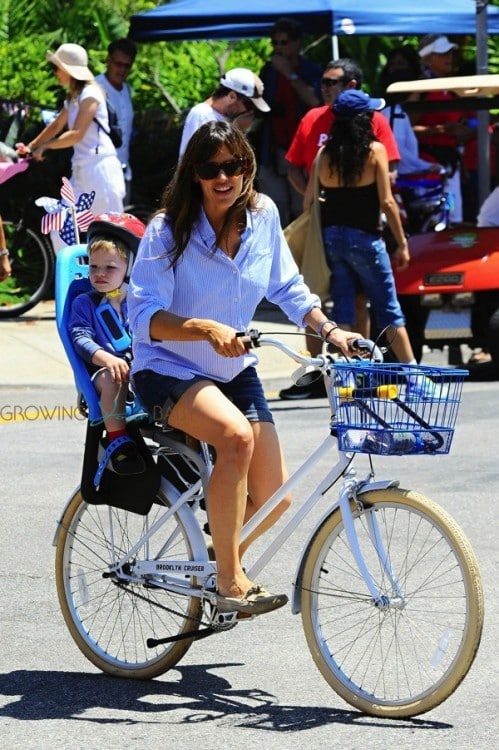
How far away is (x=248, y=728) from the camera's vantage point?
16.1 ft

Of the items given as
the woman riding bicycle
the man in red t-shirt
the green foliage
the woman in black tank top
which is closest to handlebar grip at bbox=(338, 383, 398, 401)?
the woman riding bicycle

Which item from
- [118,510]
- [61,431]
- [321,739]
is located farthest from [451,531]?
[61,431]

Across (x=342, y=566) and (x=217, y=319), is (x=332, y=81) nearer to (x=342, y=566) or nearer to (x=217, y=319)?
(x=217, y=319)

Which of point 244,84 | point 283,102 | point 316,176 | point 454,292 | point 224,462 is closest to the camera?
point 224,462

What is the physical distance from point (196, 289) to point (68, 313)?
26.9 inches

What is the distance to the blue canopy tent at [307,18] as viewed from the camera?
14.6m

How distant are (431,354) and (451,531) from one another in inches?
324

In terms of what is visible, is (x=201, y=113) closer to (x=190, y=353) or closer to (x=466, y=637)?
(x=190, y=353)

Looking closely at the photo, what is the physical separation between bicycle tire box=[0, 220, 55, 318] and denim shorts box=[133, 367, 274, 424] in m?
8.64

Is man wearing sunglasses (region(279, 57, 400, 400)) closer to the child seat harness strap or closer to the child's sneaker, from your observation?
the child seat harness strap

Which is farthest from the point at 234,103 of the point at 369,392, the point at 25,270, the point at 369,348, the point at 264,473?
the point at 369,392

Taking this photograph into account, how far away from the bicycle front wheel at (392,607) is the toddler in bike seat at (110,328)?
2.43 feet

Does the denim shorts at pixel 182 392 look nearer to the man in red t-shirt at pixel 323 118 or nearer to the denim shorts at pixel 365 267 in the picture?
the denim shorts at pixel 365 267

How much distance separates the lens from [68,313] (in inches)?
221
